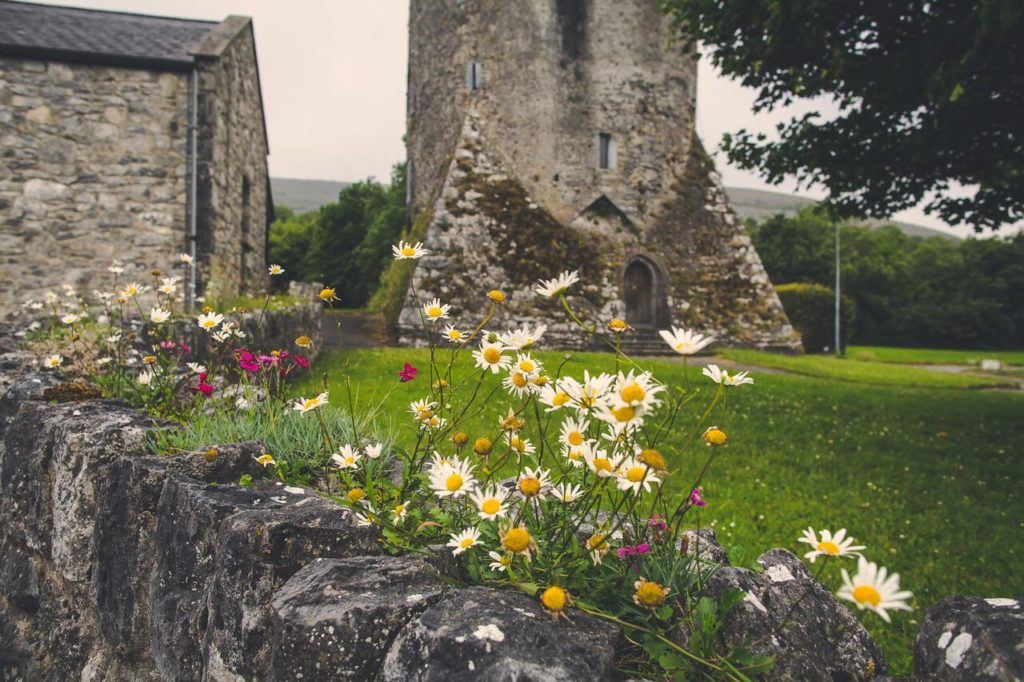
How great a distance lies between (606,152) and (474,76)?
14.7 feet

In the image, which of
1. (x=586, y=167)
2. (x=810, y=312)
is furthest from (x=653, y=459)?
(x=810, y=312)

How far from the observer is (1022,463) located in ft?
23.2

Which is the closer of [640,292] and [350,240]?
[640,292]

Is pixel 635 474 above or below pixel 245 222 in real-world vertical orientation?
below

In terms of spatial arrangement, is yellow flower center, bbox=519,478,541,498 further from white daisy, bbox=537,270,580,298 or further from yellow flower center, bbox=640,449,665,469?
white daisy, bbox=537,270,580,298

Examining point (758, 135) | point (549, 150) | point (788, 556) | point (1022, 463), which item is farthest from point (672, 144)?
point (788, 556)

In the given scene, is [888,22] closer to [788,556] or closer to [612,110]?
[788,556]

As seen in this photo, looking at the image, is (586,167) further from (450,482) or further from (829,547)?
(829,547)

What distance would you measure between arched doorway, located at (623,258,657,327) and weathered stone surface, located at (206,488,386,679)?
16716 millimetres

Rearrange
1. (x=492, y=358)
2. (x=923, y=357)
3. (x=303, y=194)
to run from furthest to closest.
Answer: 1. (x=303, y=194)
2. (x=923, y=357)
3. (x=492, y=358)

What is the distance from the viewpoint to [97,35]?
40.0 ft

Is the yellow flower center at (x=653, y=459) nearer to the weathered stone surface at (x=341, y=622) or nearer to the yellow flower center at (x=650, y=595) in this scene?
the yellow flower center at (x=650, y=595)

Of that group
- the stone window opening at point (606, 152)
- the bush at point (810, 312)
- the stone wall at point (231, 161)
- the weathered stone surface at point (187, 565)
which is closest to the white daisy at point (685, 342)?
the weathered stone surface at point (187, 565)

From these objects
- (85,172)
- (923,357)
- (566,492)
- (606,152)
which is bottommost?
(923,357)
